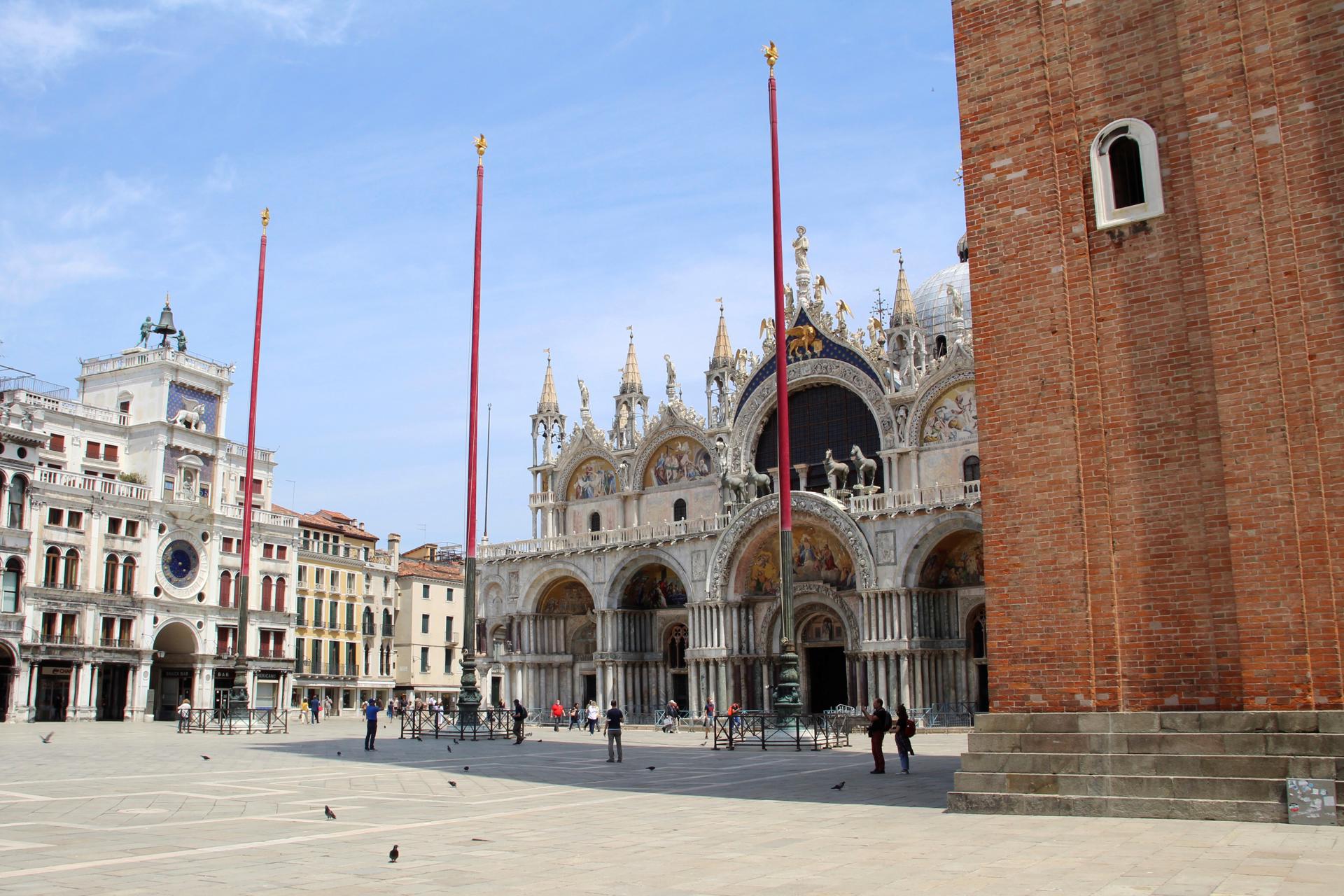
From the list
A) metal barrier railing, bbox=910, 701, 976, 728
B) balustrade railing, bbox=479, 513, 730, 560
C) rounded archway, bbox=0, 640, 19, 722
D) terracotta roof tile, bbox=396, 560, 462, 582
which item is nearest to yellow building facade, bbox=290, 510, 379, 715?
terracotta roof tile, bbox=396, 560, 462, 582

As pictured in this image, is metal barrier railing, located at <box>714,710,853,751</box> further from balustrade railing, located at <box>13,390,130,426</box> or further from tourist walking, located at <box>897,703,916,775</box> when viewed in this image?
balustrade railing, located at <box>13,390,130,426</box>

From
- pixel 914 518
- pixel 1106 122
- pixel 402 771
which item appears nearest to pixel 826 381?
pixel 914 518

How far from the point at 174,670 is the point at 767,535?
114 feet

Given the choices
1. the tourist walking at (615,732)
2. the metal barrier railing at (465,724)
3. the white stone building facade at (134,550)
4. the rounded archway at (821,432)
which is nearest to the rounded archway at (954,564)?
the rounded archway at (821,432)

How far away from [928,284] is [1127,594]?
4417 cm

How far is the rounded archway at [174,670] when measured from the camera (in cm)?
6106

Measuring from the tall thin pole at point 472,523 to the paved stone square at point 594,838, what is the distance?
10.2 m

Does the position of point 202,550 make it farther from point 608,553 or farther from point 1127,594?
point 1127,594

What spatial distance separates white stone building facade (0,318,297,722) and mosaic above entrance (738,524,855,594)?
22460 mm

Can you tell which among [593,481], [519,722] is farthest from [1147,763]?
[593,481]

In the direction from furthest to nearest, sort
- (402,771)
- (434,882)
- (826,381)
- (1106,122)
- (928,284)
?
(928,284) < (826,381) < (402,771) < (1106,122) < (434,882)

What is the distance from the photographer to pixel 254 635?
63.8 metres

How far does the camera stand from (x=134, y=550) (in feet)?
192

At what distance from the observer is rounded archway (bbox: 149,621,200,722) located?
61062 mm
